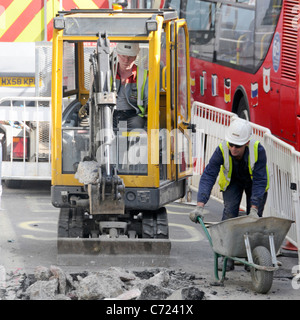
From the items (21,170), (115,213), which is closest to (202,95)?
(21,170)

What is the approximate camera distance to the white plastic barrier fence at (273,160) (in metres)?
9.43

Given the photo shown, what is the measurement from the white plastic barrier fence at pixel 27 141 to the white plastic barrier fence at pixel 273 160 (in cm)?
232

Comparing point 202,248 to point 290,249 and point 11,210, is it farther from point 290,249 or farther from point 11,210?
→ point 11,210

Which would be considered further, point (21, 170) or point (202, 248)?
point (21, 170)

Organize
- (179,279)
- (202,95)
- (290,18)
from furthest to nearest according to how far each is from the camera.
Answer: (202,95) < (290,18) < (179,279)

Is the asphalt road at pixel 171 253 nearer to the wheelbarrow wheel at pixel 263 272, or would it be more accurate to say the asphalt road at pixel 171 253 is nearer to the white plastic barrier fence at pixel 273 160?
the wheelbarrow wheel at pixel 263 272

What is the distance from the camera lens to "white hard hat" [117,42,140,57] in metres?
9.53

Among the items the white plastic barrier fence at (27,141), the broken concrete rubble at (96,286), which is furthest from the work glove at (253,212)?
the white plastic barrier fence at (27,141)

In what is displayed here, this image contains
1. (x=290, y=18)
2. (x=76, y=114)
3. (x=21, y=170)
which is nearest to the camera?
→ (x=76, y=114)

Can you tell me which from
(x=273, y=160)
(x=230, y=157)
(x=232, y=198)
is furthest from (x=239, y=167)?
(x=273, y=160)

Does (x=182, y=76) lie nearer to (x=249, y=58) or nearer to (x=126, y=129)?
(x=126, y=129)

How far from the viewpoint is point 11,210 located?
1241 cm

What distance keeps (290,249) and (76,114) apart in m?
2.92

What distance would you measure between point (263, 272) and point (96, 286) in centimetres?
154
